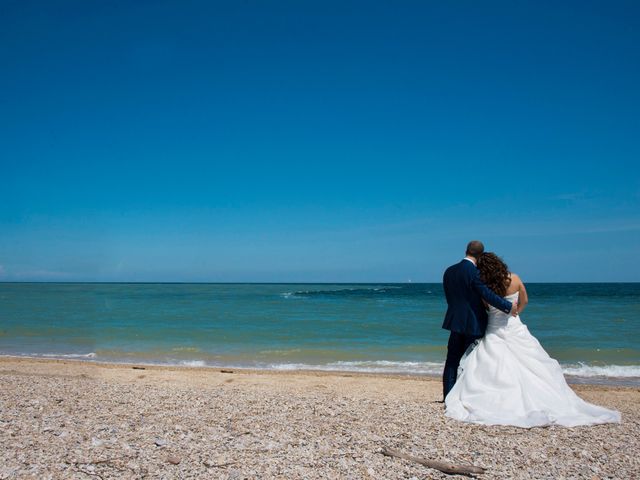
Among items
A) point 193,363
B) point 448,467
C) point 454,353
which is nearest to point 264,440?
point 448,467

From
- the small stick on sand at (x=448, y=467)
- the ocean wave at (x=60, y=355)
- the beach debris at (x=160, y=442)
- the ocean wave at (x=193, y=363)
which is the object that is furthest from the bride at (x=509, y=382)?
the ocean wave at (x=60, y=355)

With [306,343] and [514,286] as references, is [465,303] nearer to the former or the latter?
[514,286]


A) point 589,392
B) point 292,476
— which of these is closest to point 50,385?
point 292,476

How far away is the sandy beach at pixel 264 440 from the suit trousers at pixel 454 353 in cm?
39

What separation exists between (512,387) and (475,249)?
1.91 metres

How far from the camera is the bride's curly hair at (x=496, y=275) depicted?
23.1ft

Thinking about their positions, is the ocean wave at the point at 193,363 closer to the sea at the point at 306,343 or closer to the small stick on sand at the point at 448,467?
the sea at the point at 306,343

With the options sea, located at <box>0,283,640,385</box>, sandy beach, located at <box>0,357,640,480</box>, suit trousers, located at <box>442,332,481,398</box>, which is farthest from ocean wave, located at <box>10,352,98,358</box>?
suit trousers, located at <box>442,332,481,398</box>

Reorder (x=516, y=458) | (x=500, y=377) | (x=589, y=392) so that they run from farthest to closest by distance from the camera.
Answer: (x=589, y=392) → (x=500, y=377) → (x=516, y=458)

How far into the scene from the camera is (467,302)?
23.5 feet

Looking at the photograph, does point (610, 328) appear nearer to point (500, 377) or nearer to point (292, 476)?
point (500, 377)

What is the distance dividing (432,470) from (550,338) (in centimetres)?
1890

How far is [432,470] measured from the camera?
4.84 metres

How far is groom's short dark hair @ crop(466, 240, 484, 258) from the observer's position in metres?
7.41
